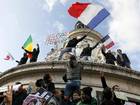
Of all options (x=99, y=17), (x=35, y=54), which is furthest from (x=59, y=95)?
(x=99, y=17)

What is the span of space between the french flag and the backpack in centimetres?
1086

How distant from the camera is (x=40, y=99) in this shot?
38.4 ft

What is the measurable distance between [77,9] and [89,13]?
2.35 feet

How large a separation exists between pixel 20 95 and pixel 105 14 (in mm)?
10183

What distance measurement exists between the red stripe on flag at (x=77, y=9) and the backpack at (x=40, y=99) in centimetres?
1152

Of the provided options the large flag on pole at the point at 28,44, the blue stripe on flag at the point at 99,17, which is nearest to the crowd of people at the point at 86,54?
the blue stripe on flag at the point at 99,17

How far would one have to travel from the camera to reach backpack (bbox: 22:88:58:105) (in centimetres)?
1158

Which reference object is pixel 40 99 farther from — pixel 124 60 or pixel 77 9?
pixel 77 9

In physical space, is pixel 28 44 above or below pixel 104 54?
above

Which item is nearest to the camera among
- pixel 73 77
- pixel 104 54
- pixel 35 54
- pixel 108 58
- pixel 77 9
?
pixel 73 77

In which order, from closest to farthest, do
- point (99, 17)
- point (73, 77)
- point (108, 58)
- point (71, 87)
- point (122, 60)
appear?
point (71, 87), point (73, 77), point (108, 58), point (122, 60), point (99, 17)

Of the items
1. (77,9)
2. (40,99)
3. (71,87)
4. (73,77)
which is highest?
(77,9)

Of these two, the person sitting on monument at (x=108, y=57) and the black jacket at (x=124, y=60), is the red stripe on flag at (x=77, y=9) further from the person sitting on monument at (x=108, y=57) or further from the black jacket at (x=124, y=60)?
the black jacket at (x=124, y=60)

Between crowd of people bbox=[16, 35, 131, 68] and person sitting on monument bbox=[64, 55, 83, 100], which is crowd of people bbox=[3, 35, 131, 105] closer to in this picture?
person sitting on monument bbox=[64, 55, 83, 100]
